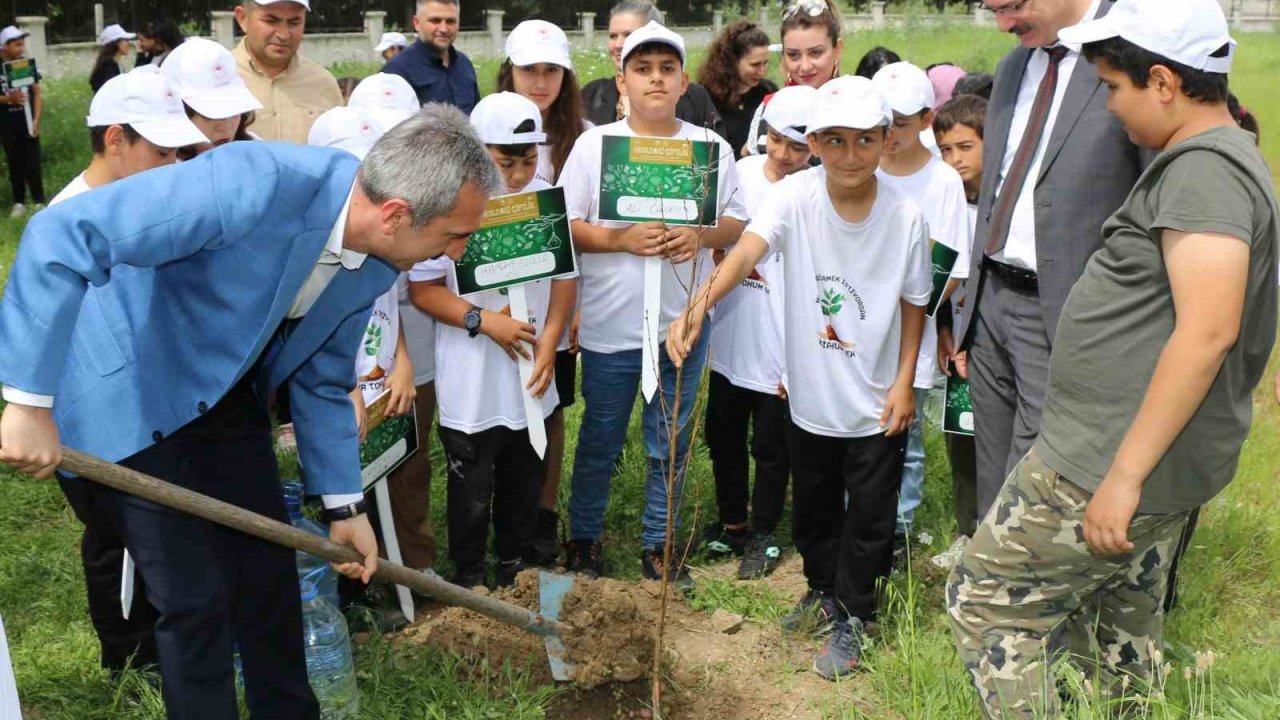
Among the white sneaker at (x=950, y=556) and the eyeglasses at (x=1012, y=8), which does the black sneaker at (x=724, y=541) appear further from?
the eyeglasses at (x=1012, y=8)

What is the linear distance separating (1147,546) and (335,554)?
1.99 m

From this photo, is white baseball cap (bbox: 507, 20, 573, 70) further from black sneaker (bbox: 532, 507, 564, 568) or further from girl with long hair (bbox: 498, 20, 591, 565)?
black sneaker (bbox: 532, 507, 564, 568)

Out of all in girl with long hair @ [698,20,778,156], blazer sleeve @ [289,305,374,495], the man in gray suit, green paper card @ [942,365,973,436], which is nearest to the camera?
blazer sleeve @ [289,305,374,495]

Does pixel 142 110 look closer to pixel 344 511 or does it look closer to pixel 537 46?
pixel 344 511

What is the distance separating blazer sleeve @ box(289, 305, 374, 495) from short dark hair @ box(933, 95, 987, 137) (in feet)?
8.46

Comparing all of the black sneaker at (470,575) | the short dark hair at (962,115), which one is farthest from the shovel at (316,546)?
the short dark hair at (962,115)

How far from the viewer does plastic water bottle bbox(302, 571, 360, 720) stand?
11.0 feet

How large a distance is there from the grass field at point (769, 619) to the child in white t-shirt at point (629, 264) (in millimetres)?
424

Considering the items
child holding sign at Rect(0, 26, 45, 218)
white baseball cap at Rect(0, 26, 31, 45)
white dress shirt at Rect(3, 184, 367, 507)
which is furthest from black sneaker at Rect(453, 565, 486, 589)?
white baseball cap at Rect(0, 26, 31, 45)

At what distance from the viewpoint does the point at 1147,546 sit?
2.67 metres

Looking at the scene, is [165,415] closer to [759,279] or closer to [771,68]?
[759,279]

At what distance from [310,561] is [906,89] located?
2.69 m

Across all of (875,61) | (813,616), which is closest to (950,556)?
(813,616)

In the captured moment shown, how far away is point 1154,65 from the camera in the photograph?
2479mm
